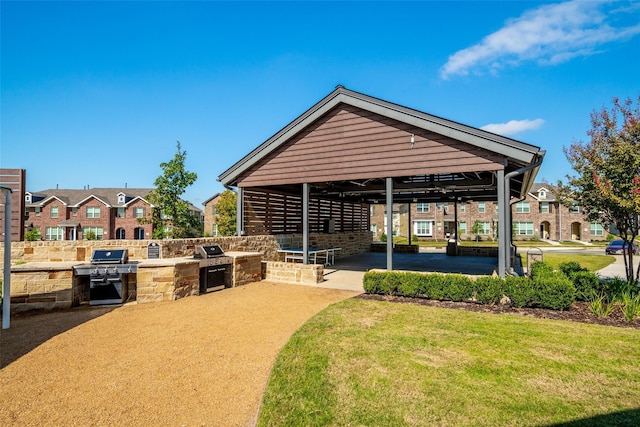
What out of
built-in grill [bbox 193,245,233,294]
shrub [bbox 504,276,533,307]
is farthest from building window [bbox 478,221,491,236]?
built-in grill [bbox 193,245,233,294]

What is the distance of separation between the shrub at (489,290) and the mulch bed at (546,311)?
15 cm

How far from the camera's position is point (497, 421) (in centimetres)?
298

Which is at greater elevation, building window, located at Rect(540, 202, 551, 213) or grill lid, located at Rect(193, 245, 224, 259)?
building window, located at Rect(540, 202, 551, 213)

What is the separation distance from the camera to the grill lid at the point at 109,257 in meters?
7.56

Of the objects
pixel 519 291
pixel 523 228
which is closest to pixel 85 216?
pixel 519 291

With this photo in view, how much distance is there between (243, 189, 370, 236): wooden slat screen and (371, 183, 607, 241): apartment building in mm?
24032

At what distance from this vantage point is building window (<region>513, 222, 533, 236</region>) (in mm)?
42966

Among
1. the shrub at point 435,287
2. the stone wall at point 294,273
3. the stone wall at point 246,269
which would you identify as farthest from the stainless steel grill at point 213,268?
the shrub at point 435,287

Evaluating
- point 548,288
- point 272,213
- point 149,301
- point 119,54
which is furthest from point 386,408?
point 119,54

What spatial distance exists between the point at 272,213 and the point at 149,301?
7.44 m

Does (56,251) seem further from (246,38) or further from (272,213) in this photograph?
(246,38)

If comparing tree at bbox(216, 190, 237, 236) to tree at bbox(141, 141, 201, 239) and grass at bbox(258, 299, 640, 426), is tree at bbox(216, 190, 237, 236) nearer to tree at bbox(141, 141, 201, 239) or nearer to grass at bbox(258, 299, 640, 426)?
tree at bbox(141, 141, 201, 239)

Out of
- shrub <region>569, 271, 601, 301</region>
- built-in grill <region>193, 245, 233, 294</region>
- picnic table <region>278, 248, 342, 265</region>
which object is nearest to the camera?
shrub <region>569, 271, 601, 301</region>

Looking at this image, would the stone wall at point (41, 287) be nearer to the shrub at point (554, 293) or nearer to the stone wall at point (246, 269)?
the stone wall at point (246, 269)
